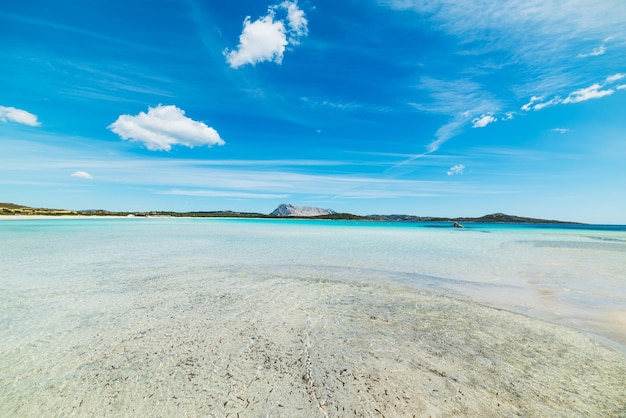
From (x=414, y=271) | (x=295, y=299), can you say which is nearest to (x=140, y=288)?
(x=295, y=299)

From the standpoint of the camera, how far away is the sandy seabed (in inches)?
162

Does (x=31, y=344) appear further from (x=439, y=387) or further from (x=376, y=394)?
(x=439, y=387)

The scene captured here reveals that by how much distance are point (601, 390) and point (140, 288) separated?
12.1 metres

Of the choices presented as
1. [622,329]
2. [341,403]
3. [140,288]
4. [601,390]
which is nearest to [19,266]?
[140,288]

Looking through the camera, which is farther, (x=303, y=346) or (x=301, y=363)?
(x=303, y=346)

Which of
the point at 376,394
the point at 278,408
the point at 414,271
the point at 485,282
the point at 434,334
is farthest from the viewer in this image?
the point at 414,271

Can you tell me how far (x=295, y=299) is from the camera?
9336mm

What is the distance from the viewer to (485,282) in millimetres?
12609

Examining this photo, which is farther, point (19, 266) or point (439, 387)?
point (19, 266)

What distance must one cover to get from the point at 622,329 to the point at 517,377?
4944 mm

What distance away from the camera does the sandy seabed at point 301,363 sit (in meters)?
4.12

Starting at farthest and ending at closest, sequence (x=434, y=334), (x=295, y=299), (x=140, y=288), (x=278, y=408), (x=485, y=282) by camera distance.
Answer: (x=485, y=282)
(x=140, y=288)
(x=295, y=299)
(x=434, y=334)
(x=278, y=408)

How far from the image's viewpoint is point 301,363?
207 inches

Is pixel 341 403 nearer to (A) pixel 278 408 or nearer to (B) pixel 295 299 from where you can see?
(A) pixel 278 408
